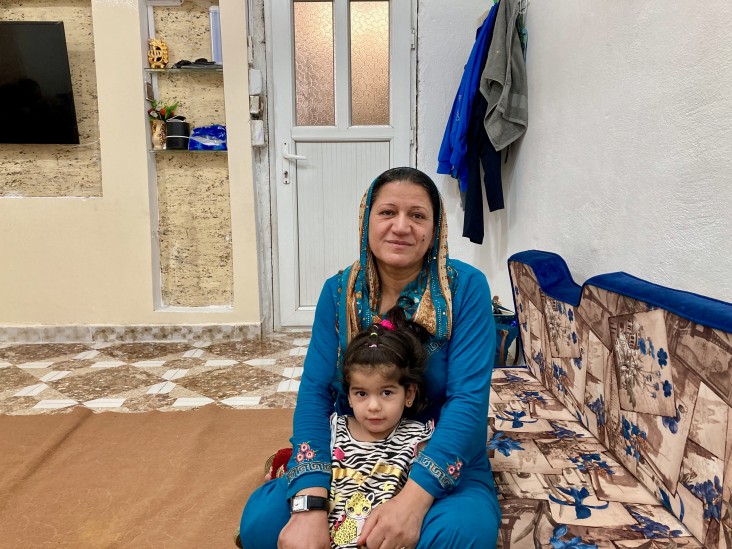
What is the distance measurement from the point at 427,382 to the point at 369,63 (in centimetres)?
292

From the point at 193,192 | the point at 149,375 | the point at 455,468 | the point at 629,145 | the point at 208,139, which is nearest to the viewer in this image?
the point at 455,468

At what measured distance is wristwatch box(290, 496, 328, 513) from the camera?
101cm

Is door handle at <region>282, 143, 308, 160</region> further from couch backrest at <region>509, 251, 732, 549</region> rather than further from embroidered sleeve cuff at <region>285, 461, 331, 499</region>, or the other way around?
embroidered sleeve cuff at <region>285, 461, 331, 499</region>

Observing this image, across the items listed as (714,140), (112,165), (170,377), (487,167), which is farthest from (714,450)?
(112,165)

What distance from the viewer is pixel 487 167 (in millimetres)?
2803

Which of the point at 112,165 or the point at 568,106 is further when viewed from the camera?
the point at 112,165

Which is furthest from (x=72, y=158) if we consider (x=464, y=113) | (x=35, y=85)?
(x=464, y=113)

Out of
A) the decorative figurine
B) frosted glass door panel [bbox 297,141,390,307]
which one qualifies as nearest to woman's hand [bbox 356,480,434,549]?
frosted glass door panel [bbox 297,141,390,307]

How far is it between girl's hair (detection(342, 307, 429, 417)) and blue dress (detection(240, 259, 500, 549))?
2.1 inches

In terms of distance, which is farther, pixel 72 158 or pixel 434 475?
pixel 72 158

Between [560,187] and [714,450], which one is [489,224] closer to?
[560,187]

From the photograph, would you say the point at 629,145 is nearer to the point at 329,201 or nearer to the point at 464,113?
the point at 464,113

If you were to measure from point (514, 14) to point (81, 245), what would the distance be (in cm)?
307

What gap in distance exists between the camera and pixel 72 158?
140 inches
